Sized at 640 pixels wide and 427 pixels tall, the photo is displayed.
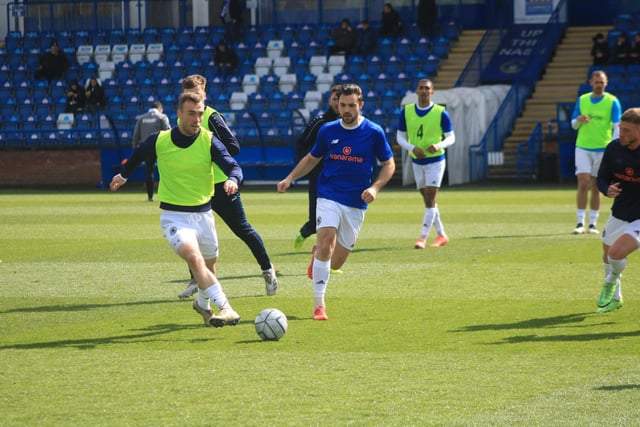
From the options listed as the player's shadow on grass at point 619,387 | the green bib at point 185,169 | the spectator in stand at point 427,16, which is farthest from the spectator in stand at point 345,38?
the player's shadow on grass at point 619,387

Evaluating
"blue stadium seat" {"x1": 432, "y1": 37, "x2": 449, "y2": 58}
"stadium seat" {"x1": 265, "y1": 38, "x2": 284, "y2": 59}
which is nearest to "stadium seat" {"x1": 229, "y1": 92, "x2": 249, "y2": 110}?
"stadium seat" {"x1": 265, "y1": 38, "x2": 284, "y2": 59}

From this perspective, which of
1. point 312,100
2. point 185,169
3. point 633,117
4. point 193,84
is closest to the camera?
point 633,117

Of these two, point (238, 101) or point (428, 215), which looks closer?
point (428, 215)

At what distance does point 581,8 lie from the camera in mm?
41625

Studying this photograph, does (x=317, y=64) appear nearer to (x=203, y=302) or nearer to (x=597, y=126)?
(x=597, y=126)

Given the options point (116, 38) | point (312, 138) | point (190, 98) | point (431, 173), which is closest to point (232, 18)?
point (116, 38)

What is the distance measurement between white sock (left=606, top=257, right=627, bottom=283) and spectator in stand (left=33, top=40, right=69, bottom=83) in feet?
109

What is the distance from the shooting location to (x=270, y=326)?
9141 mm

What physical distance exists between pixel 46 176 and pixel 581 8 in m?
19.0

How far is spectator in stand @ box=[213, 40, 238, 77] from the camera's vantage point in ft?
129

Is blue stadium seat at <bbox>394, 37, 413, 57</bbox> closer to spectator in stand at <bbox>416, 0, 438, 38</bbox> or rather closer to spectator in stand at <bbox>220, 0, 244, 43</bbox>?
spectator in stand at <bbox>416, 0, 438, 38</bbox>

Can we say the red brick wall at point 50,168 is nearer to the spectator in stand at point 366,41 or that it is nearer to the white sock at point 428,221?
the spectator in stand at point 366,41

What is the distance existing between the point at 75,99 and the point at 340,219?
29.2 meters

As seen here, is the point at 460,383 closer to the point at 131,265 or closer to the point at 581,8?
the point at 131,265
